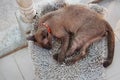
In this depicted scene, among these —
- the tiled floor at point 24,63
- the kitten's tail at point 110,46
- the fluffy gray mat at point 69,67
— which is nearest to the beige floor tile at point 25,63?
the tiled floor at point 24,63

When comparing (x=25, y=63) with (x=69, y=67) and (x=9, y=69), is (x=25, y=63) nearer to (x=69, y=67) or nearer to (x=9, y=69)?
(x=9, y=69)

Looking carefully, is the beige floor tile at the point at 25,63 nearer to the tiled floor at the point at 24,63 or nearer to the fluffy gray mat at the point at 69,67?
the tiled floor at the point at 24,63

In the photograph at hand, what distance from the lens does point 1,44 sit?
2102mm

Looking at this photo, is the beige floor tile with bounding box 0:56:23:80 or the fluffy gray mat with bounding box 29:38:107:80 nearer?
the fluffy gray mat with bounding box 29:38:107:80

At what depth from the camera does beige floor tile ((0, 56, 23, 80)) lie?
1959mm

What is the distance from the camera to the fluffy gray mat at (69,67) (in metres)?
1.80

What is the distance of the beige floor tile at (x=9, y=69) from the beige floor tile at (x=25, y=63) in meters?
0.03

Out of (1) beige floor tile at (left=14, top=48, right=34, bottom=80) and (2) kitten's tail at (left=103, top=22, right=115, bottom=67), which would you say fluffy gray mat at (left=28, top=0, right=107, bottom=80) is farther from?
(1) beige floor tile at (left=14, top=48, right=34, bottom=80)

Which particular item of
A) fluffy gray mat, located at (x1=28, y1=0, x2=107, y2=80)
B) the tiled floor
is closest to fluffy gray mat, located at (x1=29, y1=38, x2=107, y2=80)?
fluffy gray mat, located at (x1=28, y1=0, x2=107, y2=80)

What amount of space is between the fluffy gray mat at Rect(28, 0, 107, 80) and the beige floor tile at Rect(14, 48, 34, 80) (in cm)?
14

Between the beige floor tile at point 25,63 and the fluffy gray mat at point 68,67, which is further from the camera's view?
the beige floor tile at point 25,63

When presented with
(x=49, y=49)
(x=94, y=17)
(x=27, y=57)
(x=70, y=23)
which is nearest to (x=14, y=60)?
(x=27, y=57)

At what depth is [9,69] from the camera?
1997 millimetres

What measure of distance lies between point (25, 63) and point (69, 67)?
352 mm
